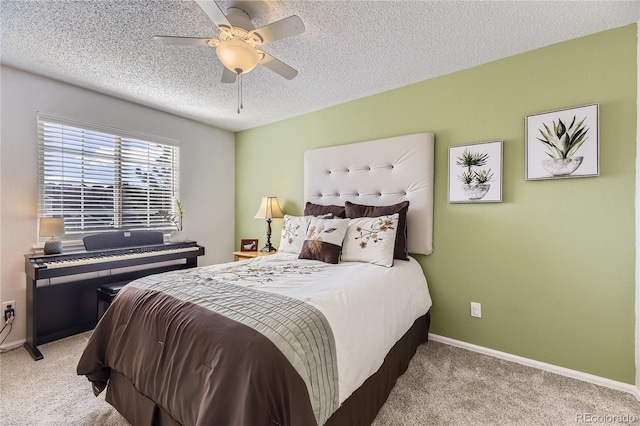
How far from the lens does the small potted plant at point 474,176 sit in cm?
224

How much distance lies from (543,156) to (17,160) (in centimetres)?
423

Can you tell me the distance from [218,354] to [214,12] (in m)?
1.56

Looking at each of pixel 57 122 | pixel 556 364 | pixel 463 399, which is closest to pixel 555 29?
pixel 556 364

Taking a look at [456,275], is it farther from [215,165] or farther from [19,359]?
[19,359]

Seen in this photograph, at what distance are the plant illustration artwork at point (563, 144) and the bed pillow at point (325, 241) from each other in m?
1.49

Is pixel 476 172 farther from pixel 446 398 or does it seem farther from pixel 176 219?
pixel 176 219

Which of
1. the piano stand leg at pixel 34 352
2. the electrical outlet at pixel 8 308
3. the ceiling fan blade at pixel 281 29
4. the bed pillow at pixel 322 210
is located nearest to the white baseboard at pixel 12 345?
the piano stand leg at pixel 34 352

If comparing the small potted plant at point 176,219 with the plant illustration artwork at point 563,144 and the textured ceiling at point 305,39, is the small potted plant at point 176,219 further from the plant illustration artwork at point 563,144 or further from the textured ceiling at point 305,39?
the plant illustration artwork at point 563,144

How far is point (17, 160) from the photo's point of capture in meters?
2.41

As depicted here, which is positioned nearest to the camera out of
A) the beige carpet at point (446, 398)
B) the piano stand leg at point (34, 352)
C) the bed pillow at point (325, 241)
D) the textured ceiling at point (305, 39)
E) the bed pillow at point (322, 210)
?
the beige carpet at point (446, 398)

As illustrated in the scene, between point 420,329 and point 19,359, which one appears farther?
point 420,329

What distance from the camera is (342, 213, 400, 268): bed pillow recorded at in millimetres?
2209

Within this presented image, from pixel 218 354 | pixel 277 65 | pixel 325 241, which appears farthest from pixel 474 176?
pixel 218 354

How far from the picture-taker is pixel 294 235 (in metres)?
2.73
